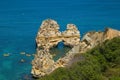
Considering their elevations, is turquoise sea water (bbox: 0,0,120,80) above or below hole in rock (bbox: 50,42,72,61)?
above

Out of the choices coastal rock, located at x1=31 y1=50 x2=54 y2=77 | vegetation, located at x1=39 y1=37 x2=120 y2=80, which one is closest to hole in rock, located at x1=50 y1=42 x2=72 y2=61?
coastal rock, located at x1=31 y1=50 x2=54 y2=77

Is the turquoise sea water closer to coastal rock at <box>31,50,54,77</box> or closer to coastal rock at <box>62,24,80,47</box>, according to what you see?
coastal rock at <box>31,50,54,77</box>

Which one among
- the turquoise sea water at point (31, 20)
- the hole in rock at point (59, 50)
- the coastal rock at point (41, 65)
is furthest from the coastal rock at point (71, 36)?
the coastal rock at point (41, 65)

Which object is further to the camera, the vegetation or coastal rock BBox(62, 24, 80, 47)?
coastal rock BBox(62, 24, 80, 47)

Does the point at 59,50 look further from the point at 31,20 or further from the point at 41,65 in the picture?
the point at 31,20

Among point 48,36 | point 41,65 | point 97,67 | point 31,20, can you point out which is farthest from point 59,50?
point 97,67

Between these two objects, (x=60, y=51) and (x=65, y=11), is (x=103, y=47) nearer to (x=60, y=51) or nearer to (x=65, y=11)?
(x=60, y=51)

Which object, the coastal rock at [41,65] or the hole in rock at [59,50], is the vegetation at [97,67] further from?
the hole in rock at [59,50]
